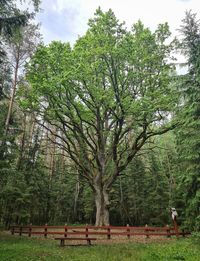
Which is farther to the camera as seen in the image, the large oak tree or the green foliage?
the large oak tree

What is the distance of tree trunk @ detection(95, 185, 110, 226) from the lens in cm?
2145

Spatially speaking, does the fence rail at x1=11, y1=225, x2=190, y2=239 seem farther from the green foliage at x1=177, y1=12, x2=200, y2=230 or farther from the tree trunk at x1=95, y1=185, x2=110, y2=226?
the tree trunk at x1=95, y1=185, x2=110, y2=226

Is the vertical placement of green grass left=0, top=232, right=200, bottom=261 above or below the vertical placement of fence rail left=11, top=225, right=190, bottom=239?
below

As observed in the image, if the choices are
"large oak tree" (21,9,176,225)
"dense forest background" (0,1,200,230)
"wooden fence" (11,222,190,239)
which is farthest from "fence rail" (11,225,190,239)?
"large oak tree" (21,9,176,225)

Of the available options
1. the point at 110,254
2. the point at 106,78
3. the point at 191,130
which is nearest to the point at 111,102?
the point at 106,78

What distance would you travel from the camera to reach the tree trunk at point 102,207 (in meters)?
21.5

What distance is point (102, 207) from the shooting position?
22.0m

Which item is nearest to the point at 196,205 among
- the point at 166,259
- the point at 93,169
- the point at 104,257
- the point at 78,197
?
the point at 166,259

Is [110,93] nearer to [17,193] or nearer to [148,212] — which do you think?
[17,193]

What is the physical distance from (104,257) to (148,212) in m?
21.9

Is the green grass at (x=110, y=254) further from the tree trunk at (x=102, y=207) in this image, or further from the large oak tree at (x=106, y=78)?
the large oak tree at (x=106, y=78)

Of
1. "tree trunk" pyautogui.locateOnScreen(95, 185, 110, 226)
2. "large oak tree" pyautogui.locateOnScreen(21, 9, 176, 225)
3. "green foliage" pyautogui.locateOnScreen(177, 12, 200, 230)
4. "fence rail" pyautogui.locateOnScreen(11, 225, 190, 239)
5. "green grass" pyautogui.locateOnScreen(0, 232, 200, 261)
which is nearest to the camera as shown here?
"green grass" pyautogui.locateOnScreen(0, 232, 200, 261)

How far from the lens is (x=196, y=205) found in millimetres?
14414

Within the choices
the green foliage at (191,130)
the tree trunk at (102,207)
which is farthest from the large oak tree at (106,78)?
the green foliage at (191,130)
